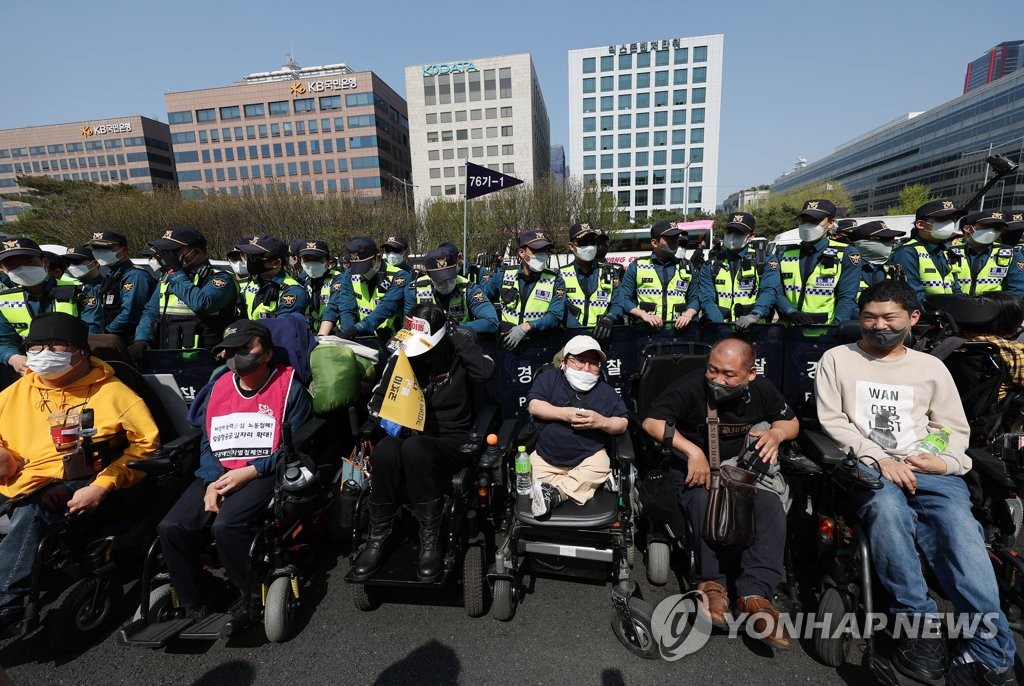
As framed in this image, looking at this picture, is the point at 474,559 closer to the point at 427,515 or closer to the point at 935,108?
the point at 427,515

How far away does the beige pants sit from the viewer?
9.70 feet

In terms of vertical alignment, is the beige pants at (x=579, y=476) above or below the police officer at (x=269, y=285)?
below

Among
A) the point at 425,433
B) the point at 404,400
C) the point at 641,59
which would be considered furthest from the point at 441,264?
the point at 641,59

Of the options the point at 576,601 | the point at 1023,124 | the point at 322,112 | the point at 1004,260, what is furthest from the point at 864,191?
the point at 576,601

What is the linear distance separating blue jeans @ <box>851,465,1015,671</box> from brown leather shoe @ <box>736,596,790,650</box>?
0.56 meters

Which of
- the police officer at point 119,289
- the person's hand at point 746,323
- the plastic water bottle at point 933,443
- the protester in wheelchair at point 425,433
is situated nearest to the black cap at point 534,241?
the protester in wheelchair at point 425,433

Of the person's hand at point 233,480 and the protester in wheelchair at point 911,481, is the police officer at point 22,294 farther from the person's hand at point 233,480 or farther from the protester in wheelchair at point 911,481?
the protester in wheelchair at point 911,481

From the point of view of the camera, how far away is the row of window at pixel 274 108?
213 ft

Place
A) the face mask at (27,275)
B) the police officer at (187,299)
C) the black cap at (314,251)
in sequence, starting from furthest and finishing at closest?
the black cap at (314,251), the police officer at (187,299), the face mask at (27,275)

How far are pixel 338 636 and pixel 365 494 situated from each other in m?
0.79

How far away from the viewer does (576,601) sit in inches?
116

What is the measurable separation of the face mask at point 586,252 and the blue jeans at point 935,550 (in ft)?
10.0

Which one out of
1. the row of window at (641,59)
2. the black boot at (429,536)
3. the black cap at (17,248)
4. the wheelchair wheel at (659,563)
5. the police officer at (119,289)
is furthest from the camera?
the row of window at (641,59)

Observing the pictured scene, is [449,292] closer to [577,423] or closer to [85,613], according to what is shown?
[577,423]
